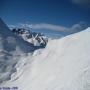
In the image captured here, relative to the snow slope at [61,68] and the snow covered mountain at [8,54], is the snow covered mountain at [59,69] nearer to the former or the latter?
the snow slope at [61,68]

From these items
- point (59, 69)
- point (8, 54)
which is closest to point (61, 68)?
point (59, 69)

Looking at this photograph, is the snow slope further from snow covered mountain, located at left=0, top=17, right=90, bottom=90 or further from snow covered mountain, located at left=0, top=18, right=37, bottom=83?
snow covered mountain, located at left=0, top=18, right=37, bottom=83

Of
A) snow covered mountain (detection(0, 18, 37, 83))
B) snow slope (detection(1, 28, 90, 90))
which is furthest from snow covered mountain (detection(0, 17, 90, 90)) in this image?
snow covered mountain (detection(0, 18, 37, 83))

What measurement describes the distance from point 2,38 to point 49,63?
8.99m

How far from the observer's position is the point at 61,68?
10094 millimetres

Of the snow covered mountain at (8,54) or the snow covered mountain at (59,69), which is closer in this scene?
the snow covered mountain at (59,69)

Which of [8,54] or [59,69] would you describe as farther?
[8,54]

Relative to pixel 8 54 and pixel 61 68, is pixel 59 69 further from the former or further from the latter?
pixel 8 54

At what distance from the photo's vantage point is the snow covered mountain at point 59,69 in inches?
340

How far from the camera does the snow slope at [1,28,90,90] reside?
28.2ft

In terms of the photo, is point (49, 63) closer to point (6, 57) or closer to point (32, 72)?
point (32, 72)

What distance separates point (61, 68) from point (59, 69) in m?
0.13

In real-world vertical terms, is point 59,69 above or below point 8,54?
below

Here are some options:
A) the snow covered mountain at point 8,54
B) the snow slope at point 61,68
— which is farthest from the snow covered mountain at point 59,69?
the snow covered mountain at point 8,54
